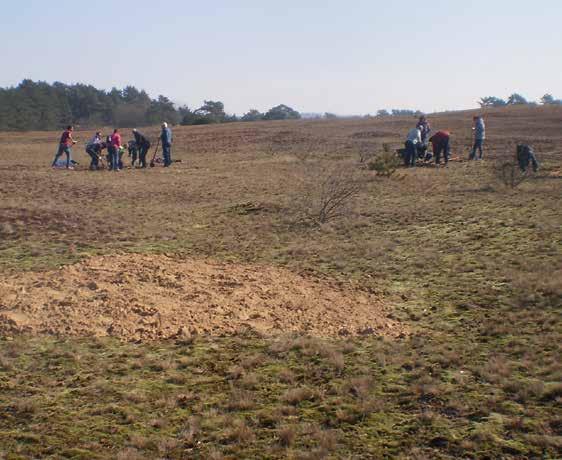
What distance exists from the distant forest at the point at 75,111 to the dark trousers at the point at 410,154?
3380cm

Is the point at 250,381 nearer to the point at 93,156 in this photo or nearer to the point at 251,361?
the point at 251,361

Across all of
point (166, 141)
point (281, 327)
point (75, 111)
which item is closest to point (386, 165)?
point (166, 141)

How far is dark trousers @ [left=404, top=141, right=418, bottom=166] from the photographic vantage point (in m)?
21.4

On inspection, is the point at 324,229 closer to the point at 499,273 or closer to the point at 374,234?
the point at 374,234

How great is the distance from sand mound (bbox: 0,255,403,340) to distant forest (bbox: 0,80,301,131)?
150ft

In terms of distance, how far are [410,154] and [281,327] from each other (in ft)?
50.8

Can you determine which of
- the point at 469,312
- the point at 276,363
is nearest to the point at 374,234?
the point at 469,312

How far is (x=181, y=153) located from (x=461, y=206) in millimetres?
16644

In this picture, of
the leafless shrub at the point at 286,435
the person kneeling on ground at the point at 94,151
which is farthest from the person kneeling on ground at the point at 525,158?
the leafless shrub at the point at 286,435

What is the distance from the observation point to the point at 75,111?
73.8 m

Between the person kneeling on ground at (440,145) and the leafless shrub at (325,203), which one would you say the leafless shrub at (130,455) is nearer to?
the leafless shrub at (325,203)

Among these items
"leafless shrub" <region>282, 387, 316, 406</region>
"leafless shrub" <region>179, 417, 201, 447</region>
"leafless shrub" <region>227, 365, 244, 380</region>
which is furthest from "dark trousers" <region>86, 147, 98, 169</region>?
"leafless shrub" <region>179, 417, 201, 447</region>

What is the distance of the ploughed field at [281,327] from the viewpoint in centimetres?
468

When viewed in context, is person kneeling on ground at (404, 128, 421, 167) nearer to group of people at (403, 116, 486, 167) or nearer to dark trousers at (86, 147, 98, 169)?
group of people at (403, 116, 486, 167)
